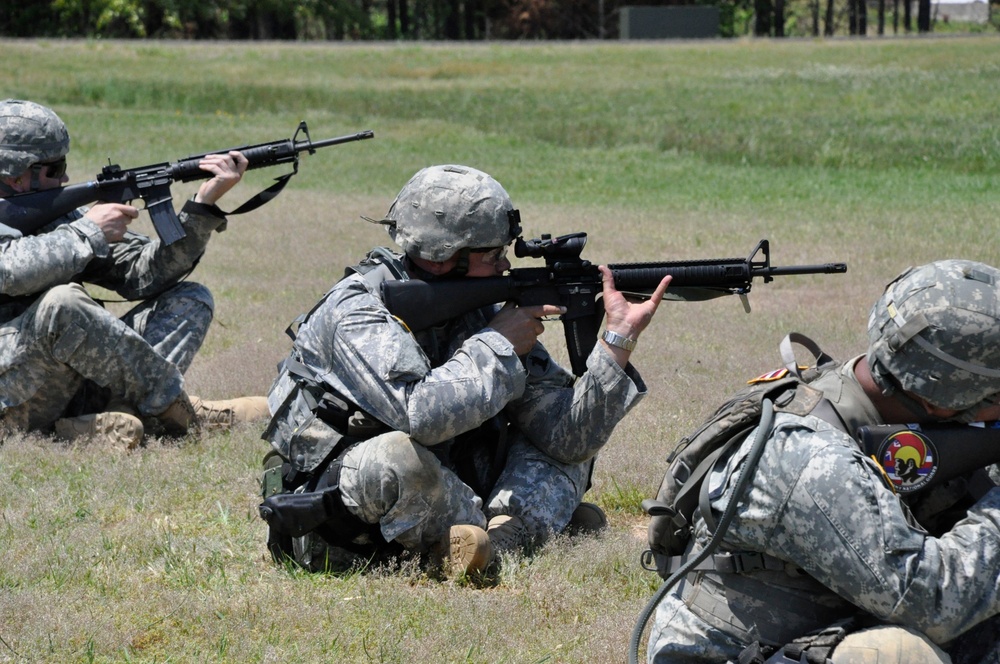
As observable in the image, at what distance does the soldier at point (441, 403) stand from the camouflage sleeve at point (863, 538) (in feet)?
5.17

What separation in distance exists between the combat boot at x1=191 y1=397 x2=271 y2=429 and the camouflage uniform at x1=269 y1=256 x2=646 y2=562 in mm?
2193

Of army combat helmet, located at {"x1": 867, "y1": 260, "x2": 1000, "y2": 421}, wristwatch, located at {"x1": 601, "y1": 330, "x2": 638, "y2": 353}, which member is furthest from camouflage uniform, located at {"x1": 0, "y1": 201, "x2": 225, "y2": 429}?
army combat helmet, located at {"x1": 867, "y1": 260, "x2": 1000, "y2": 421}

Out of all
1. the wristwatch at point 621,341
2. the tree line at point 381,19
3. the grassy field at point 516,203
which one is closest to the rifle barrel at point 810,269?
the wristwatch at point 621,341

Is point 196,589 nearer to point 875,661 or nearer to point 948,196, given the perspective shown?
point 875,661

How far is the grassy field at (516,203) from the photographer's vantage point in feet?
15.1

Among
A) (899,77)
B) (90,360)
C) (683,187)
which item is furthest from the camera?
(899,77)

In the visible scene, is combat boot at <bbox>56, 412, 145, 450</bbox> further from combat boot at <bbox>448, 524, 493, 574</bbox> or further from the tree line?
the tree line

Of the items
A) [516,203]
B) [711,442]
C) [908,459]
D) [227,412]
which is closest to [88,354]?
[227,412]

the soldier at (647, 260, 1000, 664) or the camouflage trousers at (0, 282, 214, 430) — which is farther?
the camouflage trousers at (0, 282, 214, 430)

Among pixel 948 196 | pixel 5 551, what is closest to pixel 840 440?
pixel 5 551

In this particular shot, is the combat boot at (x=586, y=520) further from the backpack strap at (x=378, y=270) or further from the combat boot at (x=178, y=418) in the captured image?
the combat boot at (x=178, y=418)

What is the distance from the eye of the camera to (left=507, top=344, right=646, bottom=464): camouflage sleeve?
15.9ft

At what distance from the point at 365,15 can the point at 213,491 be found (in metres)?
64.1

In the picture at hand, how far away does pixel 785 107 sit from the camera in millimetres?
28656
